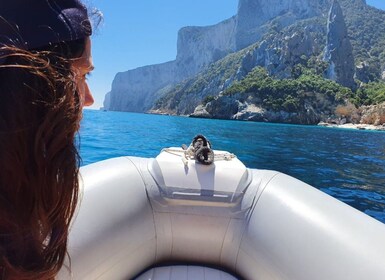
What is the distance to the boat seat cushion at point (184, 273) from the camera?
2.01 meters

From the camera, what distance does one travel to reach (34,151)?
1.69 ft

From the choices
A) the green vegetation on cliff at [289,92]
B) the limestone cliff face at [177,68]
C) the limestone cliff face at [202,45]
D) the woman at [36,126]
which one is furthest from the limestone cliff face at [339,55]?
the woman at [36,126]

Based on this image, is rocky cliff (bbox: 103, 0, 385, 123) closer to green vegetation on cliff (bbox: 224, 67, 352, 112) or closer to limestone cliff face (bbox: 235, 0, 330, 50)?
limestone cliff face (bbox: 235, 0, 330, 50)

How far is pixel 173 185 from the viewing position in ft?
6.68

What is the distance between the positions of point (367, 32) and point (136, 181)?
328 feet

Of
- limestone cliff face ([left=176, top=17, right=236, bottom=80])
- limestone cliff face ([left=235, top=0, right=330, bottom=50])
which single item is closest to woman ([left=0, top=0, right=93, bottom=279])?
limestone cliff face ([left=235, top=0, right=330, bottom=50])

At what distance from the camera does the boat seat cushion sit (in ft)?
6.59

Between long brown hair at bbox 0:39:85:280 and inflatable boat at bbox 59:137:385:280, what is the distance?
3.63 ft

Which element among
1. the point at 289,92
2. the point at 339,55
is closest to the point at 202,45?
the point at 339,55

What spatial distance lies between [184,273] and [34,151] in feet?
5.86

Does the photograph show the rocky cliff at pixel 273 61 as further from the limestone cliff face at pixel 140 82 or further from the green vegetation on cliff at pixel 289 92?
the limestone cliff face at pixel 140 82

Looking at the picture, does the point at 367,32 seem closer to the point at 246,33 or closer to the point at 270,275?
the point at 246,33

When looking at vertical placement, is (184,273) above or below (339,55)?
below

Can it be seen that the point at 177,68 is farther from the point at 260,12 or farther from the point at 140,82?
the point at 260,12
